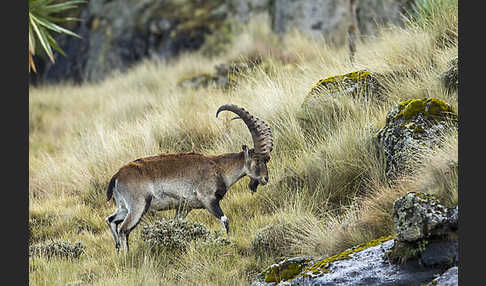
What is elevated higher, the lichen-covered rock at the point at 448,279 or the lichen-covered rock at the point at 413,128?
the lichen-covered rock at the point at 413,128

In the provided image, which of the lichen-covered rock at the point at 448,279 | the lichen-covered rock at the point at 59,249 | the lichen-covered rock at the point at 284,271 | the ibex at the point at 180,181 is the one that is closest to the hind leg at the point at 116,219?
the ibex at the point at 180,181

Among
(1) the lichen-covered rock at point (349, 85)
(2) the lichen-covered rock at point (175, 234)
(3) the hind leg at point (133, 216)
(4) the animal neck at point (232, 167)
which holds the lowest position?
(2) the lichen-covered rock at point (175, 234)

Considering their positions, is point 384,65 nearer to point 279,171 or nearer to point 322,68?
point 322,68

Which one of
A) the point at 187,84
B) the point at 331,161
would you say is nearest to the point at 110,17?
the point at 187,84

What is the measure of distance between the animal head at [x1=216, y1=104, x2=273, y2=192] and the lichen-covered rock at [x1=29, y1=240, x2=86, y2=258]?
1911mm

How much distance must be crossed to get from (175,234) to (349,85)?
122 inches

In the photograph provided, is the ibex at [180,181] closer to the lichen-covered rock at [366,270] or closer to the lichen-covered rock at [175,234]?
the lichen-covered rock at [175,234]

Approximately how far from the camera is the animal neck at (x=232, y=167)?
613cm

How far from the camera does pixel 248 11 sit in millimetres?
17906

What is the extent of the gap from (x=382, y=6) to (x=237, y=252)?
992 cm

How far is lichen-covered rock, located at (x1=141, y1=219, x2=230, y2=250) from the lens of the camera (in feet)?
19.8

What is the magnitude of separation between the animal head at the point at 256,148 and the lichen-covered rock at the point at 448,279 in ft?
7.53

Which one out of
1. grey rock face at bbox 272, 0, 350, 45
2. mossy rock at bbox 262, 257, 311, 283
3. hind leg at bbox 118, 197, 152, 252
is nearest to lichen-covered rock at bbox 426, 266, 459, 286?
mossy rock at bbox 262, 257, 311, 283

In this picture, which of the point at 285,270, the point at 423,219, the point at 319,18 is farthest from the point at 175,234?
the point at 319,18
